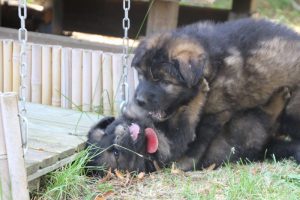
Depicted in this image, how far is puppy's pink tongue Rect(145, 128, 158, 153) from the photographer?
3.56 meters

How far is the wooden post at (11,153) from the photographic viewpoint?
9.29ft

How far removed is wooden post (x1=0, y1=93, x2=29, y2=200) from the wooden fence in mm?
1779

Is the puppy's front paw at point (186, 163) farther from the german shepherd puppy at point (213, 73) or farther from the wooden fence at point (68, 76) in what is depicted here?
the wooden fence at point (68, 76)

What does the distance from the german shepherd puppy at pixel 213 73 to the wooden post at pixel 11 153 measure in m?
0.89

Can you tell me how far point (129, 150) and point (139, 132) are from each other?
0.43 feet

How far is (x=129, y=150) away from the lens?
3514 millimetres

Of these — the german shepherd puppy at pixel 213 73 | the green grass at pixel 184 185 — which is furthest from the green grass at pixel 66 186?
the german shepherd puppy at pixel 213 73

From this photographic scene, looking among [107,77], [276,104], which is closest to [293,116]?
[276,104]

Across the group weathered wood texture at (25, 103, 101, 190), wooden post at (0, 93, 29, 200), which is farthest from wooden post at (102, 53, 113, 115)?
wooden post at (0, 93, 29, 200)

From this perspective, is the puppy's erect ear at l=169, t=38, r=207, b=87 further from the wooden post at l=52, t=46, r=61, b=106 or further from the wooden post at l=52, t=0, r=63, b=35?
the wooden post at l=52, t=0, r=63, b=35

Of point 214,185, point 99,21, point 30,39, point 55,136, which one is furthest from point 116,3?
point 214,185

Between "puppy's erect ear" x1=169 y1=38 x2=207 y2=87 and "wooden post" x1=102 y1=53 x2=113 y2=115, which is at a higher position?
"puppy's erect ear" x1=169 y1=38 x2=207 y2=87

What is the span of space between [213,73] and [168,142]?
54 cm

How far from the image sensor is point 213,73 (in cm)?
357
